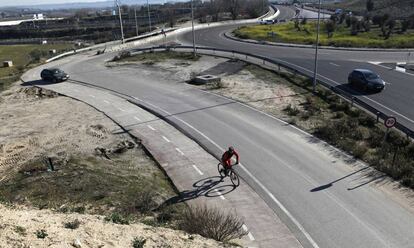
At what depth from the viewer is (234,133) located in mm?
24391

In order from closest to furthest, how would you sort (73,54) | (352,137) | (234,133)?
(352,137), (234,133), (73,54)

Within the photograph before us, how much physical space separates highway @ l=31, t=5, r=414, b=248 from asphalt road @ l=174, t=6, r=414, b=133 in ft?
0.47

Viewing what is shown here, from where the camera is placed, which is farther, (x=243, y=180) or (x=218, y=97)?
(x=218, y=97)

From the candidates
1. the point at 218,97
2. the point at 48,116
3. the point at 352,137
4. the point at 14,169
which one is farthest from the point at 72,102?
the point at 352,137

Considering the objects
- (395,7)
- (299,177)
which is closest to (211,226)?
(299,177)

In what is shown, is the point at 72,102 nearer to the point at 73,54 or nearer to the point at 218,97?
the point at 218,97

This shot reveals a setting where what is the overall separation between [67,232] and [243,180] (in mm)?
9000

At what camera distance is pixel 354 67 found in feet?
132

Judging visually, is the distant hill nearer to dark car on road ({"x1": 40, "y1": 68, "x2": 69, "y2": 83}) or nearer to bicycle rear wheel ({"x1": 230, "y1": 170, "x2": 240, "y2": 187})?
dark car on road ({"x1": 40, "y1": 68, "x2": 69, "y2": 83})

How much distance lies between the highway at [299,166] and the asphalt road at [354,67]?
0.14 m

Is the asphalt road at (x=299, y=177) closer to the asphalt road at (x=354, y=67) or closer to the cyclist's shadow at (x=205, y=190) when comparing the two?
the cyclist's shadow at (x=205, y=190)

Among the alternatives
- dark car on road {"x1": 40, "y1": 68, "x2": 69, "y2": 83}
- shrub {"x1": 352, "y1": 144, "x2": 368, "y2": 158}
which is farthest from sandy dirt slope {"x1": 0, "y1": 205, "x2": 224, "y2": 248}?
dark car on road {"x1": 40, "y1": 68, "x2": 69, "y2": 83}

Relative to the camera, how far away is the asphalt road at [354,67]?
28.5 meters

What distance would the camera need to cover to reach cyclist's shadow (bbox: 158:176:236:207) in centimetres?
1682
